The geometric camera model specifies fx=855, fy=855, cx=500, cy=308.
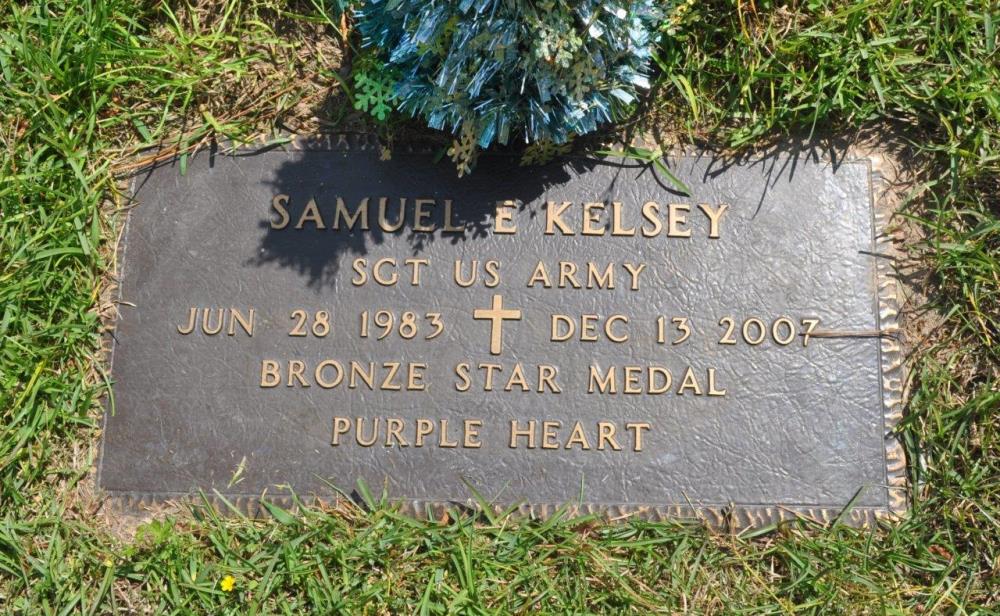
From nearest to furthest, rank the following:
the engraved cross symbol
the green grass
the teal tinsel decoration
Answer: the teal tinsel decoration → the green grass → the engraved cross symbol

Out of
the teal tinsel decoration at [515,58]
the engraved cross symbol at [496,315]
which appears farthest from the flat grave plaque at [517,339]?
the teal tinsel decoration at [515,58]

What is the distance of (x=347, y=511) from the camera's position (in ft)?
7.46

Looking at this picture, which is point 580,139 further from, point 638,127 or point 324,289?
point 324,289

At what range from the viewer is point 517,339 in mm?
2338

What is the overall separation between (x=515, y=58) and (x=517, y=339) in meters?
0.74

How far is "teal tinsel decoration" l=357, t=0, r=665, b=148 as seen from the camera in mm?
2125

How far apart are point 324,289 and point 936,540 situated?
1.77 metres

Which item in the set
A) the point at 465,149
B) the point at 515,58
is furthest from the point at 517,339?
the point at 515,58

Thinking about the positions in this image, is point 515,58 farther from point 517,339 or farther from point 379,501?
point 379,501

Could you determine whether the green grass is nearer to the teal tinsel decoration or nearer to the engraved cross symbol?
the teal tinsel decoration

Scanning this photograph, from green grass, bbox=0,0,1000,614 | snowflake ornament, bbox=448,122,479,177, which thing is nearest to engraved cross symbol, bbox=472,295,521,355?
snowflake ornament, bbox=448,122,479,177

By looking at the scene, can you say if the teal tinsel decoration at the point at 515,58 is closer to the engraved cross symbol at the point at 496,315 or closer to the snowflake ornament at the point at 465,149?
the snowflake ornament at the point at 465,149

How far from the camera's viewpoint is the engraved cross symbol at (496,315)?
234cm

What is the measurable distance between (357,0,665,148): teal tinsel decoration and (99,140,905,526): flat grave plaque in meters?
0.19
